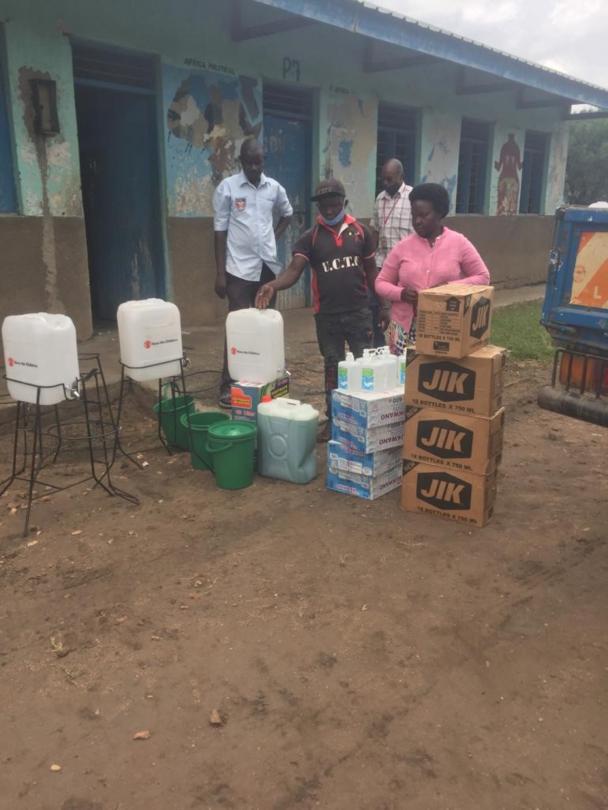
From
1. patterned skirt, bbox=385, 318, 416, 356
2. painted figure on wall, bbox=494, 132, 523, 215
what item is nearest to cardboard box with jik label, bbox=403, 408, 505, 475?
patterned skirt, bbox=385, 318, 416, 356

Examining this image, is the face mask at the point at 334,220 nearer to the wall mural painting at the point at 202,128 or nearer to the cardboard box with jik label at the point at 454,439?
the cardboard box with jik label at the point at 454,439

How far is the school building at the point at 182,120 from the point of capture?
246 inches

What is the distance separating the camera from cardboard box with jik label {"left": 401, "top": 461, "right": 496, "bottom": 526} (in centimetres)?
371

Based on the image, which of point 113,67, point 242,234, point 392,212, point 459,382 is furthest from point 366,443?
point 113,67

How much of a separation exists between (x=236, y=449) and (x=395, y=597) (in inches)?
57.9

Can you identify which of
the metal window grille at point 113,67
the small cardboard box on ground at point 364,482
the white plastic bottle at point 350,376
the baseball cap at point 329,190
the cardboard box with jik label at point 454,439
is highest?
the metal window grille at point 113,67

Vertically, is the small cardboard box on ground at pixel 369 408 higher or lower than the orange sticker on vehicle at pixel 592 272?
lower

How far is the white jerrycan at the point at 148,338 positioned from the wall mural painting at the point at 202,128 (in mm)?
3706

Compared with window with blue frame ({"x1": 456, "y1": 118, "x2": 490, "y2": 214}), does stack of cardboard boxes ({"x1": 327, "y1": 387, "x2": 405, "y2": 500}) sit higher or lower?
lower

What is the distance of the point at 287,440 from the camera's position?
429 centimetres

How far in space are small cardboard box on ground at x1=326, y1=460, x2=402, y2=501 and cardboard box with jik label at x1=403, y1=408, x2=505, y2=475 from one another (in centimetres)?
31

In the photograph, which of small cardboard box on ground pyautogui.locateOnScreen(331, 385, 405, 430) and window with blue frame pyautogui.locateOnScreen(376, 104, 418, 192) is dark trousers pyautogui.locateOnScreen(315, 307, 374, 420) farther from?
window with blue frame pyautogui.locateOnScreen(376, 104, 418, 192)

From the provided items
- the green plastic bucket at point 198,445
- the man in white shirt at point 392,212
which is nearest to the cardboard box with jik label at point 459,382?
the green plastic bucket at point 198,445

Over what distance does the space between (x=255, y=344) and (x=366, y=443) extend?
106 centimetres
